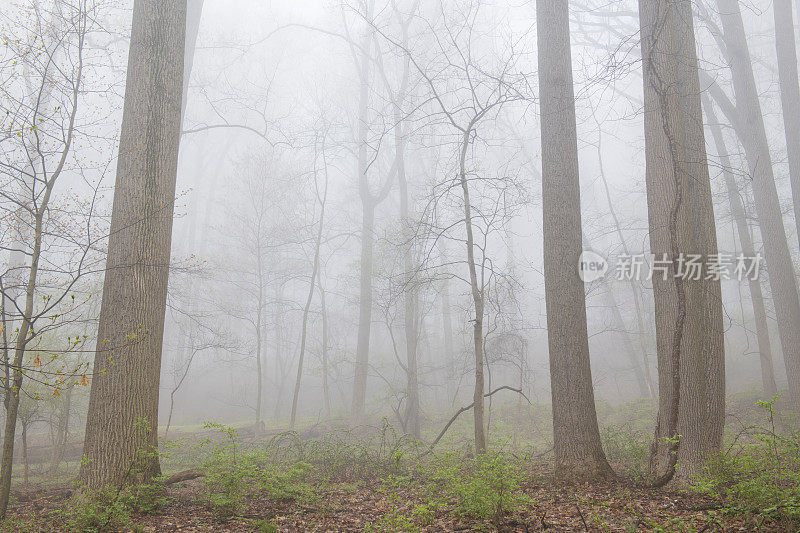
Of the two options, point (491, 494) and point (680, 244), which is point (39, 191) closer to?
point (491, 494)

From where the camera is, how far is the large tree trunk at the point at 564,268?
530 cm

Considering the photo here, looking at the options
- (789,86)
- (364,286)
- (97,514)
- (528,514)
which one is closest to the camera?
(97,514)

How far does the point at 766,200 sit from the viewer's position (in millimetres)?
10195

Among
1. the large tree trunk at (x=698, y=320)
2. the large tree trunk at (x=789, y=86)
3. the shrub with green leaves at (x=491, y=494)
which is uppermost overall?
the large tree trunk at (x=789, y=86)

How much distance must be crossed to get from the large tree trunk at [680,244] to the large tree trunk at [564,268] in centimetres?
72

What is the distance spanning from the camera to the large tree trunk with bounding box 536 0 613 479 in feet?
17.4

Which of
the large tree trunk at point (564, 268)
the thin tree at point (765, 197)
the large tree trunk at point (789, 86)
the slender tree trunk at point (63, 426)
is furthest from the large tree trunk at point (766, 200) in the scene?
the slender tree trunk at point (63, 426)

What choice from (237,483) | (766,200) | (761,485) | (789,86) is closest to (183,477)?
(237,483)

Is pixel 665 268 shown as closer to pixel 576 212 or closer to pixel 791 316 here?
pixel 576 212

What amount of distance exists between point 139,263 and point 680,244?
5552 millimetres

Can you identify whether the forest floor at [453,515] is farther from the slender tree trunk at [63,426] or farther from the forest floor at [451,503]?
the slender tree trunk at [63,426]

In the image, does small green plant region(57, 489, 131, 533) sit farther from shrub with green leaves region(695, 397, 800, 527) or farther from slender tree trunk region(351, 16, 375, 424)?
slender tree trunk region(351, 16, 375, 424)

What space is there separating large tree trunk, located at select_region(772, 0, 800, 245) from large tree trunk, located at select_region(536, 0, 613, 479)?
7055 millimetres

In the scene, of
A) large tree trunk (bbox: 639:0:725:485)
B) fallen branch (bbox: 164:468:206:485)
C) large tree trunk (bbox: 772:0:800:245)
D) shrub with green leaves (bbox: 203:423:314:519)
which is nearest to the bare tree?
fallen branch (bbox: 164:468:206:485)
